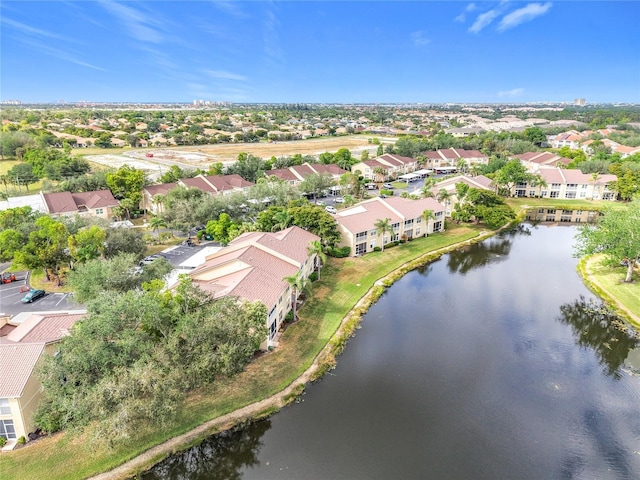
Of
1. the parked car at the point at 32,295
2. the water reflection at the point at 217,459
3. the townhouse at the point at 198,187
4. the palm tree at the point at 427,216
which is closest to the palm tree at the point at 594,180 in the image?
the palm tree at the point at 427,216

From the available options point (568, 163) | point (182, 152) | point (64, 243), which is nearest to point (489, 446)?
point (64, 243)

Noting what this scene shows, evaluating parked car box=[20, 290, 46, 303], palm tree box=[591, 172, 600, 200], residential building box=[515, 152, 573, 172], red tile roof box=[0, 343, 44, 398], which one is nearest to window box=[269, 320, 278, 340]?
red tile roof box=[0, 343, 44, 398]

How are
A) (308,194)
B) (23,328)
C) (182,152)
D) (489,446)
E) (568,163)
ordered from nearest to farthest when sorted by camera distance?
(489,446), (23,328), (308,194), (568,163), (182,152)

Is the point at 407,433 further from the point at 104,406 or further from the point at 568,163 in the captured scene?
the point at 568,163

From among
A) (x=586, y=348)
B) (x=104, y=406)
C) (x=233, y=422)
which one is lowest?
(x=586, y=348)

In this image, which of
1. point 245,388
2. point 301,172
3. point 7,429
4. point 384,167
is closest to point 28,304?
point 7,429

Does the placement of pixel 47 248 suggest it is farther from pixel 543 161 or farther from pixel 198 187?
pixel 543 161

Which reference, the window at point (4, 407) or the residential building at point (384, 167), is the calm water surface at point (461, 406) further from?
the residential building at point (384, 167)
